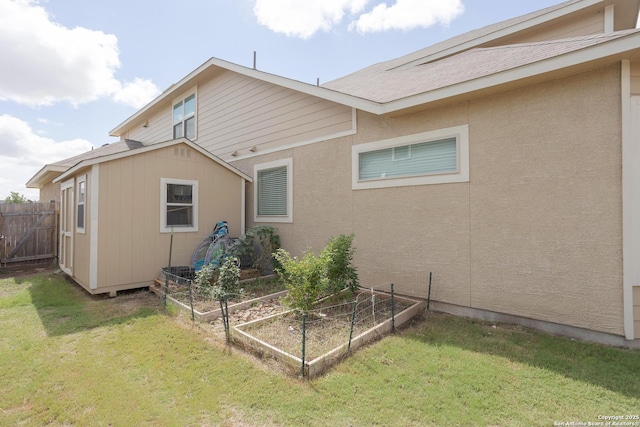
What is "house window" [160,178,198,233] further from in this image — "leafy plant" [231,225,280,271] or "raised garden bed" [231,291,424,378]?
"raised garden bed" [231,291,424,378]

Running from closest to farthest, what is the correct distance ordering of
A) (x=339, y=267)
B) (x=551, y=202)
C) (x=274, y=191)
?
(x=551, y=202) < (x=339, y=267) < (x=274, y=191)

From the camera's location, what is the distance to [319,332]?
12.8ft

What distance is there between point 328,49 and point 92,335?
10.2 m

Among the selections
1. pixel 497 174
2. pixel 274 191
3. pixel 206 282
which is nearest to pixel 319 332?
pixel 206 282

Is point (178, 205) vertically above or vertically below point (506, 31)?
below

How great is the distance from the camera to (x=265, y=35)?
30.6 feet

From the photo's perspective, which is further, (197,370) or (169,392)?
(197,370)

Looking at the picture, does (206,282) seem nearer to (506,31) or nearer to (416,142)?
(416,142)

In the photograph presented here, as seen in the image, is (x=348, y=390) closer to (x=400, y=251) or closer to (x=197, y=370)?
(x=197, y=370)

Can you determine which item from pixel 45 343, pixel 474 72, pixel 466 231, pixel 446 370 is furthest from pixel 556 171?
pixel 45 343

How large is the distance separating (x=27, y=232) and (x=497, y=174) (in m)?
13.1

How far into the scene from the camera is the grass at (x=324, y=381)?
244 centimetres

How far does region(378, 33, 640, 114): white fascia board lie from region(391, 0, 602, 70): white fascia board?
3532mm

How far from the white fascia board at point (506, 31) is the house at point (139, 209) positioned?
5833 mm
